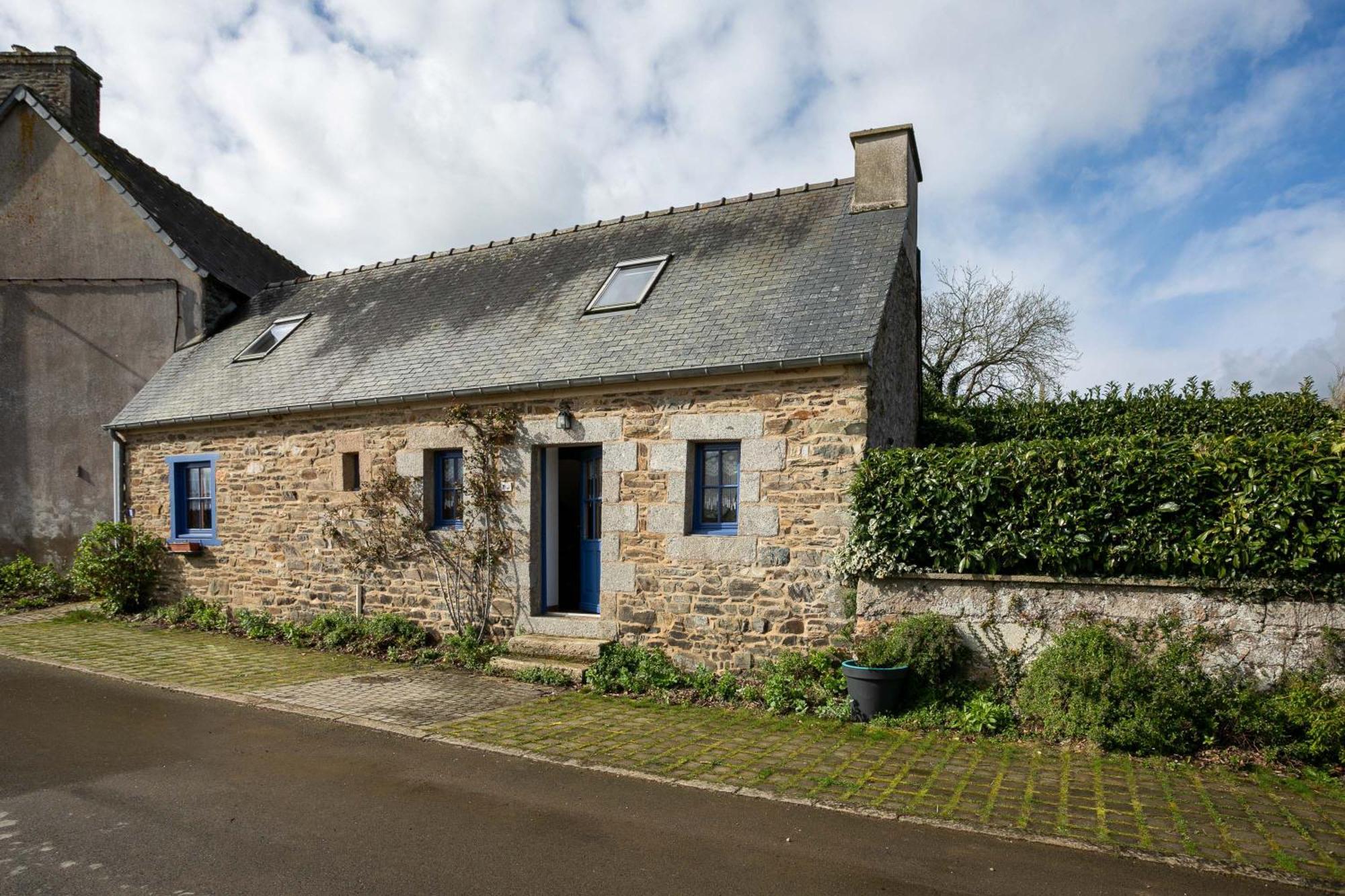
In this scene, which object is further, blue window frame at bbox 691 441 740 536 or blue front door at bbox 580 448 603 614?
blue front door at bbox 580 448 603 614

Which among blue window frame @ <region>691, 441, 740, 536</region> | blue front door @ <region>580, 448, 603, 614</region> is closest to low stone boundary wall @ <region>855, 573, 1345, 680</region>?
blue window frame @ <region>691, 441, 740, 536</region>

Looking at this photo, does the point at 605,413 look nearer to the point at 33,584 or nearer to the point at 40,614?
the point at 40,614

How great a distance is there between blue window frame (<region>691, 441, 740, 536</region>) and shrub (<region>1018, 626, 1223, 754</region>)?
322 centimetres

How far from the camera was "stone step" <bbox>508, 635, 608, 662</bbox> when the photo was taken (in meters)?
8.86

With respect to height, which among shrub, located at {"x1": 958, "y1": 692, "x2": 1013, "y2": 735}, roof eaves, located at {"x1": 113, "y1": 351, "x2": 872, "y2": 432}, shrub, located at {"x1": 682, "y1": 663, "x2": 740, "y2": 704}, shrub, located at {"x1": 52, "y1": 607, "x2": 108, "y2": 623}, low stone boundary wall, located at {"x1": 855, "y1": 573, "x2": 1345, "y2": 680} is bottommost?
shrub, located at {"x1": 52, "y1": 607, "x2": 108, "y2": 623}

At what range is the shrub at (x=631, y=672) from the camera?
8398mm

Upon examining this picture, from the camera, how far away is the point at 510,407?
32.3 feet

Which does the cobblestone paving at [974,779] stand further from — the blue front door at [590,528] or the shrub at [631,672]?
the blue front door at [590,528]

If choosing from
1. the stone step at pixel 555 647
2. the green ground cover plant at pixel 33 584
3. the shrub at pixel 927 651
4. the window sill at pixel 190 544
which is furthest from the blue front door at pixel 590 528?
the green ground cover plant at pixel 33 584

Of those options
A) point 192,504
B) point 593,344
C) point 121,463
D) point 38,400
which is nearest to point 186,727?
point 593,344

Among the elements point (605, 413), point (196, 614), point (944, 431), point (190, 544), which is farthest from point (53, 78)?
point (944, 431)

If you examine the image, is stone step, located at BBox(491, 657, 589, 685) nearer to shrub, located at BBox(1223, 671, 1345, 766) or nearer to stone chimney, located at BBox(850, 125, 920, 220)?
shrub, located at BBox(1223, 671, 1345, 766)

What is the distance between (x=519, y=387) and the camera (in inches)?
376

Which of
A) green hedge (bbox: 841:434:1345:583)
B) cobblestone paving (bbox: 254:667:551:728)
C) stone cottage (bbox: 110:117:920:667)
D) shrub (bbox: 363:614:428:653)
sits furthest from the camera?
shrub (bbox: 363:614:428:653)
